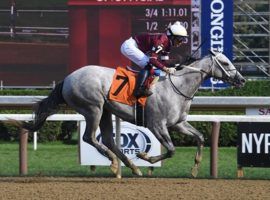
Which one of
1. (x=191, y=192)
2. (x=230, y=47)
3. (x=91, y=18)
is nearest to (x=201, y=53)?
(x=230, y=47)

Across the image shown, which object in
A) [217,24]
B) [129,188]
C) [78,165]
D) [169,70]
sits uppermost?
[217,24]

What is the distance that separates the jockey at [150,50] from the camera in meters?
9.48

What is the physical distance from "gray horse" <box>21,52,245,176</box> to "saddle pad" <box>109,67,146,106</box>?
0.16ft

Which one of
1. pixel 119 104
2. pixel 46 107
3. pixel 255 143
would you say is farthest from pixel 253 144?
pixel 46 107

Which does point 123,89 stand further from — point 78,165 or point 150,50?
point 78,165

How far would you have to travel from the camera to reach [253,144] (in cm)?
1039

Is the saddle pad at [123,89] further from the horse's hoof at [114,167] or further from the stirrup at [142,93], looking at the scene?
the horse's hoof at [114,167]

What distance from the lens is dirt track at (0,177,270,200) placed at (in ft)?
26.4

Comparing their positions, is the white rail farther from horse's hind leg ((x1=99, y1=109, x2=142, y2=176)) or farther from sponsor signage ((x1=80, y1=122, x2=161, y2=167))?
horse's hind leg ((x1=99, y1=109, x2=142, y2=176))

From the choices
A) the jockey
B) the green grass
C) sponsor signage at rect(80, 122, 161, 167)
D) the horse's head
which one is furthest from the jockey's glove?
the green grass

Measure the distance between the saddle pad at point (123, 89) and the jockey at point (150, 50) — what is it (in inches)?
2.9

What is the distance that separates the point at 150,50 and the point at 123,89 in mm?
546

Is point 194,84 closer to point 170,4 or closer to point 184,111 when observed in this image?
point 184,111

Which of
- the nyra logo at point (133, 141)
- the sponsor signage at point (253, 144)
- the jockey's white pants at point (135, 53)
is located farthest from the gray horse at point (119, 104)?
the sponsor signage at point (253, 144)
